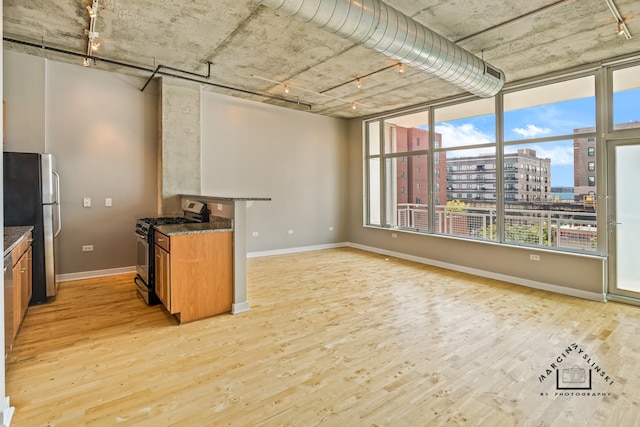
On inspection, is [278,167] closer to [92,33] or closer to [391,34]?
[92,33]

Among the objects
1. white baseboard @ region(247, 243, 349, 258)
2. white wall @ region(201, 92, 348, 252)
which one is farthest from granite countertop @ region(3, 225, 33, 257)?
white baseboard @ region(247, 243, 349, 258)

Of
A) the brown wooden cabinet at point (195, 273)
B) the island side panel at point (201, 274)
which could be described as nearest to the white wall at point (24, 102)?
the brown wooden cabinet at point (195, 273)

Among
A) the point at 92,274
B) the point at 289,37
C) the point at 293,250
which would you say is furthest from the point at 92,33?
the point at 293,250

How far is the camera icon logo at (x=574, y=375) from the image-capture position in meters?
2.39

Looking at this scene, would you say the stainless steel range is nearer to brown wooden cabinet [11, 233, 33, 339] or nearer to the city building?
brown wooden cabinet [11, 233, 33, 339]

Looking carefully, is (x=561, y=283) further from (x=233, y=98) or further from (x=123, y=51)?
(x=123, y=51)

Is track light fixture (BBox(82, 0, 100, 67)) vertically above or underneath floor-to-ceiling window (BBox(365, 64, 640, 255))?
above

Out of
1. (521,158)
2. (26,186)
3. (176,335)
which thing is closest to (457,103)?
(521,158)

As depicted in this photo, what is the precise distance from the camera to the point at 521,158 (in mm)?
5121

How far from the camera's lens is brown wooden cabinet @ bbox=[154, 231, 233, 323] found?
333 centimetres

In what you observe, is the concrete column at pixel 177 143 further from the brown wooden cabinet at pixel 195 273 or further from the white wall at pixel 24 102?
the brown wooden cabinet at pixel 195 273

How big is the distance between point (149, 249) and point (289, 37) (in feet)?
9.78

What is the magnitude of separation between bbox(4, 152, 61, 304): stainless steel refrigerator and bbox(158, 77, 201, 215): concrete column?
1570 mm

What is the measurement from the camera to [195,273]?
136 inches
